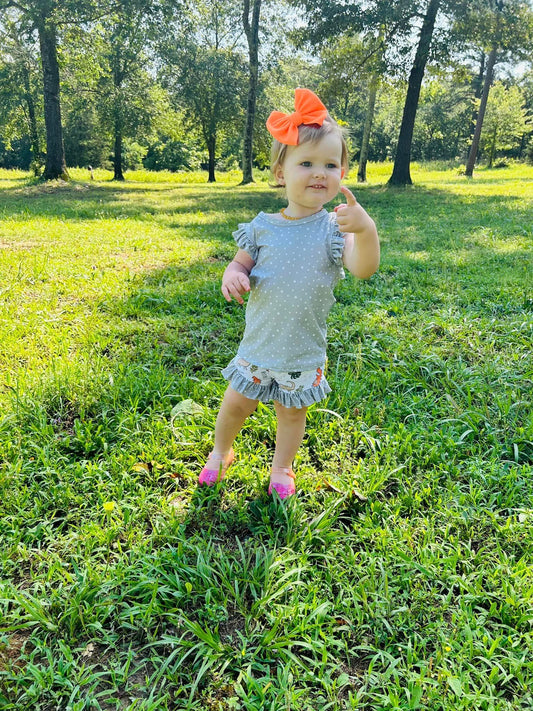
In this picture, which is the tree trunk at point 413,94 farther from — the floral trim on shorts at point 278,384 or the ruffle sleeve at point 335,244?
the floral trim on shorts at point 278,384

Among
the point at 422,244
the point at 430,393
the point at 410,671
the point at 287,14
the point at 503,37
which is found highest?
the point at 287,14

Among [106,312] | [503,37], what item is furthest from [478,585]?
[503,37]

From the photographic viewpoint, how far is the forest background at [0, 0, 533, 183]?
12641 millimetres

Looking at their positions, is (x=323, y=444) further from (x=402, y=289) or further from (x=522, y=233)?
(x=522, y=233)

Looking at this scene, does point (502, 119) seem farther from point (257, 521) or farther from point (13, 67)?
point (257, 521)

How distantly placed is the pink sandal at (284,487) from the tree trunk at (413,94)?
47.8ft

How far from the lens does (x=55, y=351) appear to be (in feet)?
9.98

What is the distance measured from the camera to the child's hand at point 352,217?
1.59m

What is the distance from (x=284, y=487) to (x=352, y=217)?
1.11m

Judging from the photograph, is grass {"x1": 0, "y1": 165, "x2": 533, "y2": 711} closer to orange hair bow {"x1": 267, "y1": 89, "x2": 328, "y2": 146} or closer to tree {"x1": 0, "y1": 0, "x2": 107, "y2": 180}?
orange hair bow {"x1": 267, "y1": 89, "x2": 328, "y2": 146}

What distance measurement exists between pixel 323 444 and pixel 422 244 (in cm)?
486

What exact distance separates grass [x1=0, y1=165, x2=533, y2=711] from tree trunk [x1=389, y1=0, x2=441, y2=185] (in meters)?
12.4

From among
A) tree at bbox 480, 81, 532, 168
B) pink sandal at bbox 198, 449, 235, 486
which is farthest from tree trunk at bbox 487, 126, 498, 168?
pink sandal at bbox 198, 449, 235, 486

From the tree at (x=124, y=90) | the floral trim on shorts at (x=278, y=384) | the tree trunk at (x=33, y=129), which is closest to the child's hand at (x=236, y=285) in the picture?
the floral trim on shorts at (x=278, y=384)
